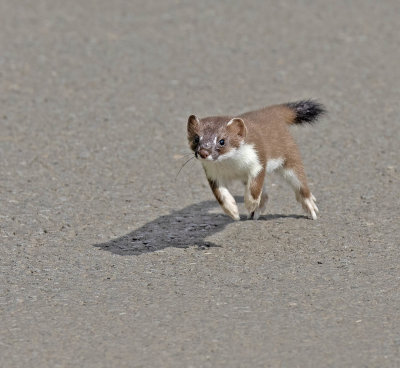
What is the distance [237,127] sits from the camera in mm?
6625

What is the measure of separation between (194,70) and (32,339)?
6.72m

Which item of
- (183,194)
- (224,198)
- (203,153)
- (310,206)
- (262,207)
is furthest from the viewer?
(183,194)

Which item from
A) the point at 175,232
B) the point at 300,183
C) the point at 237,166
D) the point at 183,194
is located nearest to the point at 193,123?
the point at 237,166

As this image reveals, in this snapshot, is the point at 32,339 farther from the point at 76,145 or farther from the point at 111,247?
the point at 76,145

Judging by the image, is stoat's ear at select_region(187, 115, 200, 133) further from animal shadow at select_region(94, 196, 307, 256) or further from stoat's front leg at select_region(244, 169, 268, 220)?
animal shadow at select_region(94, 196, 307, 256)

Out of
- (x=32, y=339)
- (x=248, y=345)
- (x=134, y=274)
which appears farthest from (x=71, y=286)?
(x=248, y=345)

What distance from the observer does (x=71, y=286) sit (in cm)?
620

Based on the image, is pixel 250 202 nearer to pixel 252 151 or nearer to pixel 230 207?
pixel 230 207

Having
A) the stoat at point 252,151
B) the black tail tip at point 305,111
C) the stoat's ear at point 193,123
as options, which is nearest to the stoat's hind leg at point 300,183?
the stoat at point 252,151

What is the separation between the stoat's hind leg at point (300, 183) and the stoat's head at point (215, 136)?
0.84 m

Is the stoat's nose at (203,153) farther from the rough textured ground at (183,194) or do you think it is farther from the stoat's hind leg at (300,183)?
the stoat's hind leg at (300,183)

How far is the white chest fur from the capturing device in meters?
6.70

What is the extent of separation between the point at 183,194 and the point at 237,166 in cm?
146

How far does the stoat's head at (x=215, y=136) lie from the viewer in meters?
6.46
